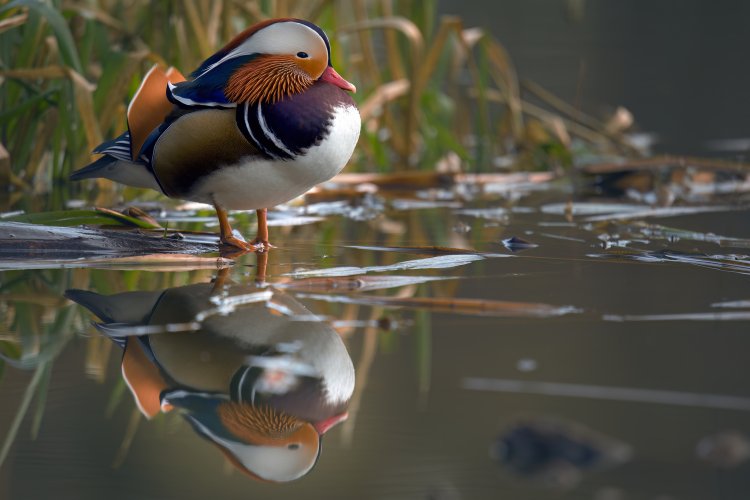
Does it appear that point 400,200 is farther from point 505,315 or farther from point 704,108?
point 704,108

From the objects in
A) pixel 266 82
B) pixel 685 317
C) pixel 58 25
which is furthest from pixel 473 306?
pixel 58 25

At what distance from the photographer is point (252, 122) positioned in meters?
2.93

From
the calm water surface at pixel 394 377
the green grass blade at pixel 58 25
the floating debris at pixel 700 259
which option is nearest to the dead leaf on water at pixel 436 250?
the calm water surface at pixel 394 377

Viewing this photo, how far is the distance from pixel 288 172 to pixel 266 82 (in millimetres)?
246

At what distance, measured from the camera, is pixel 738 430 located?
1.73m

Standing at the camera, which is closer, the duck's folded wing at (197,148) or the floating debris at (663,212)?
the duck's folded wing at (197,148)

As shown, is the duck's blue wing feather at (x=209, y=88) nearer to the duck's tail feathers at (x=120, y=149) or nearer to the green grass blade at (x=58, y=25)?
the duck's tail feathers at (x=120, y=149)

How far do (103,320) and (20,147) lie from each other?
245 centimetres

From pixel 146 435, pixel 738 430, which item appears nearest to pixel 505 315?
pixel 738 430

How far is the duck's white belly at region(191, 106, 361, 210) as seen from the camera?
115 inches

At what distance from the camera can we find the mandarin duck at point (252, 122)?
2910 millimetres

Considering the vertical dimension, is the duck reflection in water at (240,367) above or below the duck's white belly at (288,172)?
below

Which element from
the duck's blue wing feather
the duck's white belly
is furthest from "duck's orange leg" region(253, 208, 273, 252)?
the duck's blue wing feather

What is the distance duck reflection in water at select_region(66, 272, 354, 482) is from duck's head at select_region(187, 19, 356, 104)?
57 centimetres
